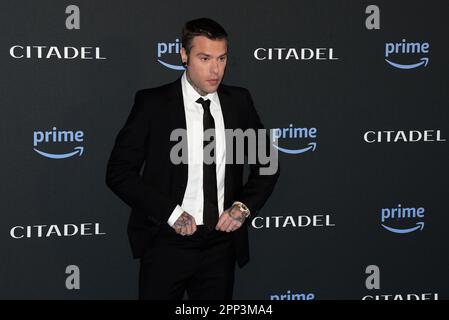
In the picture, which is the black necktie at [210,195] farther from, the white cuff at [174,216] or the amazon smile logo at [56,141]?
the amazon smile logo at [56,141]

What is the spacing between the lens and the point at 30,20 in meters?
4.36

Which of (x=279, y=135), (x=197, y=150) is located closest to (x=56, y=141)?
(x=197, y=150)

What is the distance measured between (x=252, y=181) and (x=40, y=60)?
1382mm

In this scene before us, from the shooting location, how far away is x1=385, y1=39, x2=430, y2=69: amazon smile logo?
15.9 feet

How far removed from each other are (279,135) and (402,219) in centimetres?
95

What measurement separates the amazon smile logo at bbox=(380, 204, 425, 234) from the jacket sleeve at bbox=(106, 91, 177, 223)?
5.78 feet

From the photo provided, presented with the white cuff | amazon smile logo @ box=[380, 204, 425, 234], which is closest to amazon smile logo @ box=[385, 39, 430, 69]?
amazon smile logo @ box=[380, 204, 425, 234]

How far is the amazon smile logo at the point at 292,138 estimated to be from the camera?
15.7 ft

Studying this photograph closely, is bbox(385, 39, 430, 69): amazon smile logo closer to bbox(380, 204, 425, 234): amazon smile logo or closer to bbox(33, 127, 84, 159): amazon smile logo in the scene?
bbox(380, 204, 425, 234): amazon smile logo

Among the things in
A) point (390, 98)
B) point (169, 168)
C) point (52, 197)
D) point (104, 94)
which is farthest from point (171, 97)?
point (390, 98)

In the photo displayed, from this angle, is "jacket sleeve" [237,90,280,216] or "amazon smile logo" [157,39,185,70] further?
"amazon smile logo" [157,39,185,70]

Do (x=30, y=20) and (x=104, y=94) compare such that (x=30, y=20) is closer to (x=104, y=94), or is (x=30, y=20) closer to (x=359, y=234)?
(x=104, y=94)

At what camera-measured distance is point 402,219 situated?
502 cm

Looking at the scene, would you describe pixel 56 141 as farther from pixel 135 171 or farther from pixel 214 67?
pixel 214 67
